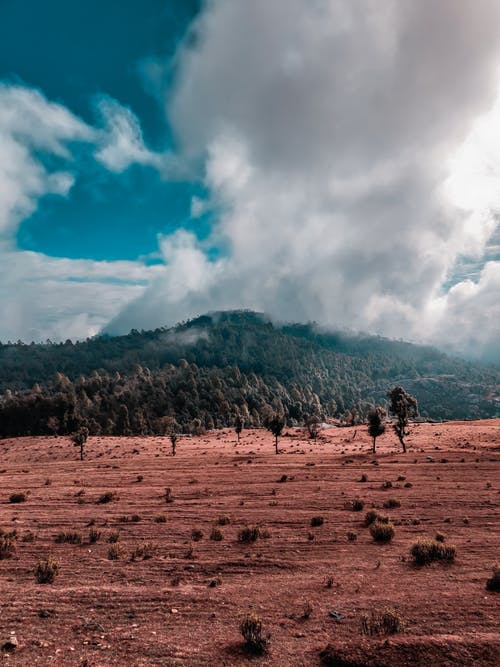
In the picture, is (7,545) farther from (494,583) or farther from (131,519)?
(494,583)

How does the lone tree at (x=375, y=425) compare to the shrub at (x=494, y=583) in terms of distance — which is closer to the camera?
the shrub at (x=494, y=583)

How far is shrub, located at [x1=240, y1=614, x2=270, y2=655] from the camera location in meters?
12.1

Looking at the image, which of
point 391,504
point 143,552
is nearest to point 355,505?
point 391,504

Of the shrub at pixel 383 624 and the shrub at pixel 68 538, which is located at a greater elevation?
the shrub at pixel 383 624

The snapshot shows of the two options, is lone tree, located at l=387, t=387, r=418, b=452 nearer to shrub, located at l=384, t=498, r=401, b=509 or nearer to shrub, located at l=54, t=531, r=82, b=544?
shrub, located at l=384, t=498, r=401, b=509

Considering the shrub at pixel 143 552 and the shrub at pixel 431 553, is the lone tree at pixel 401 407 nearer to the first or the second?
the shrub at pixel 431 553

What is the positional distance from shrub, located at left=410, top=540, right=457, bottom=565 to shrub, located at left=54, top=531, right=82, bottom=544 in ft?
66.6

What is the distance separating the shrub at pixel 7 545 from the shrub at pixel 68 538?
2472 millimetres

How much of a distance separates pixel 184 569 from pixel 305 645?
867 centimetres

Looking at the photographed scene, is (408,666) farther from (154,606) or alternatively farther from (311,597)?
(154,606)

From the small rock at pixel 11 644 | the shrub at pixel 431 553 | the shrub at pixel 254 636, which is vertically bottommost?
the shrub at pixel 431 553

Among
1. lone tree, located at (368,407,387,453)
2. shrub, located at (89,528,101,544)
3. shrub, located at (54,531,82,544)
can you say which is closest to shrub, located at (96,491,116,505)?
shrub, located at (54,531,82,544)

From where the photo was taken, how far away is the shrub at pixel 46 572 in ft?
58.1

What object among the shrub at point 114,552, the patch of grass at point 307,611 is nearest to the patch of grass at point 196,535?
the shrub at point 114,552
